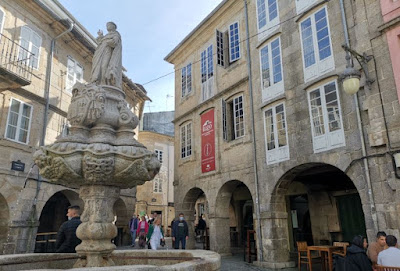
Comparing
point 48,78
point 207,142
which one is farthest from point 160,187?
point 48,78

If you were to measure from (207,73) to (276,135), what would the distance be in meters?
5.57

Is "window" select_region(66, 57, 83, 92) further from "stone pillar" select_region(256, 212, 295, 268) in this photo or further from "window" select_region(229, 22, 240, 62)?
"stone pillar" select_region(256, 212, 295, 268)

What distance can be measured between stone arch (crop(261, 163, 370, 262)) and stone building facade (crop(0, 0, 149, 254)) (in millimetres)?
8542

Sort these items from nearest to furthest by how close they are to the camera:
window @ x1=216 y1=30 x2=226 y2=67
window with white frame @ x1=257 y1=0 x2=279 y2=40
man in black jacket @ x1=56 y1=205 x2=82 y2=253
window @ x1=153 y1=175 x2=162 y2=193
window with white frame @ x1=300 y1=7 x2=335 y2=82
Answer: man in black jacket @ x1=56 y1=205 x2=82 y2=253, window with white frame @ x1=300 y1=7 x2=335 y2=82, window with white frame @ x1=257 y1=0 x2=279 y2=40, window @ x1=216 y1=30 x2=226 y2=67, window @ x1=153 y1=175 x2=162 y2=193

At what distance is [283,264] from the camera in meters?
10.1

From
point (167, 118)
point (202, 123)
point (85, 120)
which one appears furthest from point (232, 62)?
point (167, 118)

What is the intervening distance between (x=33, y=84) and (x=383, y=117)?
12.1 m

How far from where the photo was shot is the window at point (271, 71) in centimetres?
1114

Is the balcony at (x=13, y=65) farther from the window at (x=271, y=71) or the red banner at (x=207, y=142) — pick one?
the window at (x=271, y=71)

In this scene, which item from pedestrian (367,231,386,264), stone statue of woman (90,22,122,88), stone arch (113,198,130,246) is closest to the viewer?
stone statue of woman (90,22,122,88)

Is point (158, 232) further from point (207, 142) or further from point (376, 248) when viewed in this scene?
point (376, 248)

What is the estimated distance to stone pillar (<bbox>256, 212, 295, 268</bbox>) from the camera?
400 inches

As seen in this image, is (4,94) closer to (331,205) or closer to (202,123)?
(202,123)

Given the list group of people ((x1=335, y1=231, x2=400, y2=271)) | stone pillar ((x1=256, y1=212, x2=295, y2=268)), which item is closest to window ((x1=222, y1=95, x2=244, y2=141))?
stone pillar ((x1=256, y1=212, x2=295, y2=268))
